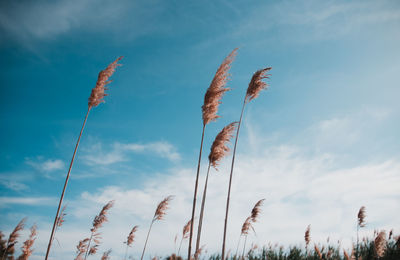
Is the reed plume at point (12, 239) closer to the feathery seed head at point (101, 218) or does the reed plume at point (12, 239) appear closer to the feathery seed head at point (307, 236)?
the feathery seed head at point (101, 218)

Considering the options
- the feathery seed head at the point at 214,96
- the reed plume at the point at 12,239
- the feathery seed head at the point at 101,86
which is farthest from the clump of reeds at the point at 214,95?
the reed plume at the point at 12,239

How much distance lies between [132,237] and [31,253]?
13.9 feet

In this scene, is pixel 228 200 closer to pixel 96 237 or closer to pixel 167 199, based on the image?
pixel 167 199

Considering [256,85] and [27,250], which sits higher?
[256,85]

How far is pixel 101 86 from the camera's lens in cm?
636

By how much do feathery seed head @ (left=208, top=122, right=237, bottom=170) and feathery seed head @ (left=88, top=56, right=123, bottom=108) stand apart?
3.21 meters

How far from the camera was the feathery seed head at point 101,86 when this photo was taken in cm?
611

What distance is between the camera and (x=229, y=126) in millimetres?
5539

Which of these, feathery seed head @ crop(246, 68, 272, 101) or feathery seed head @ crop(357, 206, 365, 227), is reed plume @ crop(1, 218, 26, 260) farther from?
feathery seed head @ crop(357, 206, 365, 227)

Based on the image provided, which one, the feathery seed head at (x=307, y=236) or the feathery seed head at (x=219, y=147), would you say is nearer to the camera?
the feathery seed head at (x=219, y=147)

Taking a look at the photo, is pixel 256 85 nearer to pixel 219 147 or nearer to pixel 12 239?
pixel 219 147

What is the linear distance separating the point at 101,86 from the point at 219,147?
3580 millimetres

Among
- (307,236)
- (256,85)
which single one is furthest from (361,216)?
(256,85)

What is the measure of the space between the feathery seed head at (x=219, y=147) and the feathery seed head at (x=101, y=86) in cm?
321
